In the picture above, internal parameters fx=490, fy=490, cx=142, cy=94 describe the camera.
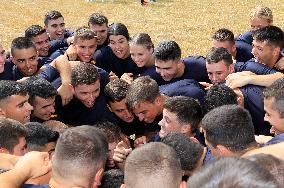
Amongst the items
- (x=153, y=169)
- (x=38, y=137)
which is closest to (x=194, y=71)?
(x=38, y=137)

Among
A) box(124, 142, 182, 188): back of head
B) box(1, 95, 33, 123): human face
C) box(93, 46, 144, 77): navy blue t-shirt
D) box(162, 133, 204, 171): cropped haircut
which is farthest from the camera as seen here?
box(93, 46, 144, 77): navy blue t-shirt

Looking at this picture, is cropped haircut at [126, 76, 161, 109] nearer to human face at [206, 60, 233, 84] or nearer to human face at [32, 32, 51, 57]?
human face at [206, 60, 233, 84]

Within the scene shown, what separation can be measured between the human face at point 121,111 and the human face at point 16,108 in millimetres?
1060

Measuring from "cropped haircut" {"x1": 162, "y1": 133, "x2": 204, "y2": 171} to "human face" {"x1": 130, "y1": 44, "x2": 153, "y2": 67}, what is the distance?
3.10 m

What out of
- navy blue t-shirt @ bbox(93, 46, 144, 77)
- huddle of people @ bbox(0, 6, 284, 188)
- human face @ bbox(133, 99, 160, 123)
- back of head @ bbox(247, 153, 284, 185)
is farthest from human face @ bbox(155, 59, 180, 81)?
back of head @ bbox(247, 153, 284, 185)

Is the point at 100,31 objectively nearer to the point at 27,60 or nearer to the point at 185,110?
the point at 27,60

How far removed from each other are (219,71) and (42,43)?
3.30m

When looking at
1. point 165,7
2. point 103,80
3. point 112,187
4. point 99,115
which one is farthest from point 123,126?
point 165,7

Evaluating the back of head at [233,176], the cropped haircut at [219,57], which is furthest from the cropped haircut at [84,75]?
the back of head at [233,176]

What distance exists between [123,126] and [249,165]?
13.6 feet

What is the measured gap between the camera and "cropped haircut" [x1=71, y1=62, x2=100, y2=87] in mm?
5824

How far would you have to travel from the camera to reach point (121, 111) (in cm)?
589

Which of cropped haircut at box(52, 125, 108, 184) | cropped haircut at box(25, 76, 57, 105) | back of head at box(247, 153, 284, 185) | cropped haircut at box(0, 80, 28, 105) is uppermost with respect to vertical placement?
back of head at box(247, 153, 284, 185)

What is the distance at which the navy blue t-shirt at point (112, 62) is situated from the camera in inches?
301
